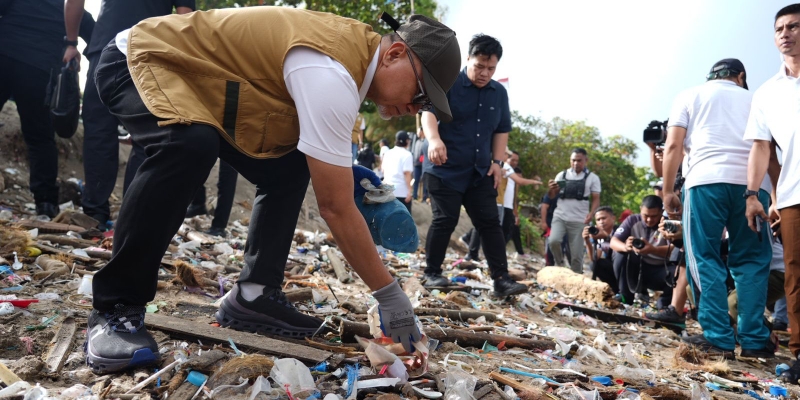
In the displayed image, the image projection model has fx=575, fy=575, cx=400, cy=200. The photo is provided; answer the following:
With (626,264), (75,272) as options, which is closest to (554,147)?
(626,264)

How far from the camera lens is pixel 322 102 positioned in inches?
74.1

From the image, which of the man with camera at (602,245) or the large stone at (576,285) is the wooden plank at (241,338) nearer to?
the large stone at (576,285)

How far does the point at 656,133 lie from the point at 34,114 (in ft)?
16.9

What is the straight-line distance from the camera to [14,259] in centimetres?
340

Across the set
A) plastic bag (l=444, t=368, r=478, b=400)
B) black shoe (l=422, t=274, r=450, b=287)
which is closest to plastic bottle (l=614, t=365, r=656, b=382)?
plastic bag (l=444, t=368, r=478, b=400)

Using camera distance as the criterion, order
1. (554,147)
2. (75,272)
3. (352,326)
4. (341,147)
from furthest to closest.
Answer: (554,147) → (75,272) → (352,326) → (341,147)

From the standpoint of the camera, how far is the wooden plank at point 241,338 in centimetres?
229

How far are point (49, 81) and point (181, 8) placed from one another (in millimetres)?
1411

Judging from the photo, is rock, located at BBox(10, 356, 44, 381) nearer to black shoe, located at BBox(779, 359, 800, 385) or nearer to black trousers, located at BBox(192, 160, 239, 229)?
black trousers, located at BBox(192, 160, 239, 229)

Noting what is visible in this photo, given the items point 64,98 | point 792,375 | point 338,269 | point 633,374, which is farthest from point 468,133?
point 64,98

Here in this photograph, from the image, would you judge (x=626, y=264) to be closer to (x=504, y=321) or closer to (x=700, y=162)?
(x=700, y=162)

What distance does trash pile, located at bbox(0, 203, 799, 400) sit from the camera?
2.00 metres

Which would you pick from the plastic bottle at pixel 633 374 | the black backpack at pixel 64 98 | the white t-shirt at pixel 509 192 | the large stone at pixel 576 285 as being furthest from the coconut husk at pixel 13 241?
the white t-shirt at pixel 509 192

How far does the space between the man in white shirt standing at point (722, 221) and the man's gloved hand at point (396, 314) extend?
2.60m
